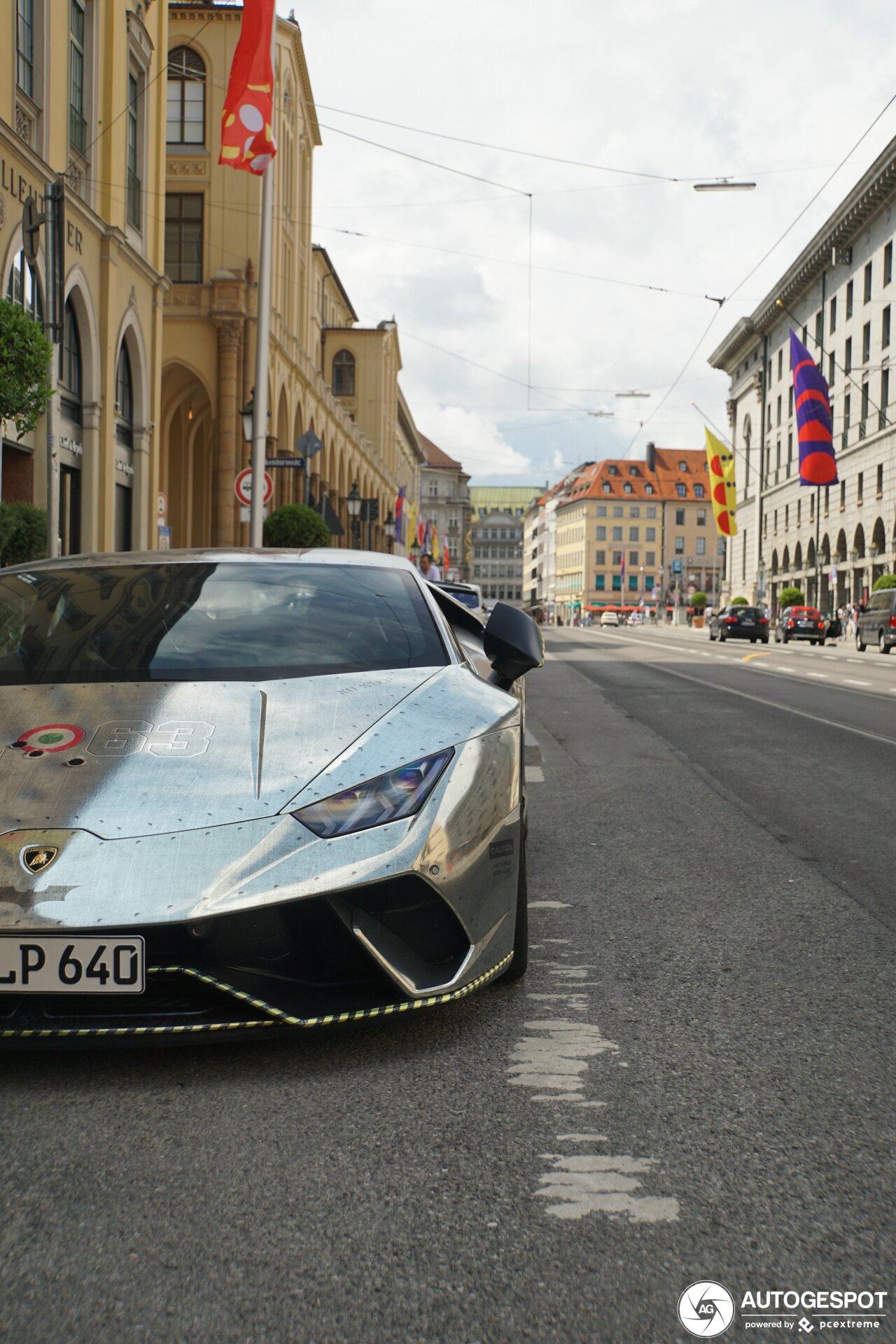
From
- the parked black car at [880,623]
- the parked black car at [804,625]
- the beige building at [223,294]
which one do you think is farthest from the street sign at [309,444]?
the parked black car at [804,625]

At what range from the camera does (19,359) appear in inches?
441

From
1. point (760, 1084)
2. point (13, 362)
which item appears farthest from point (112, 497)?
point (760, 1084)

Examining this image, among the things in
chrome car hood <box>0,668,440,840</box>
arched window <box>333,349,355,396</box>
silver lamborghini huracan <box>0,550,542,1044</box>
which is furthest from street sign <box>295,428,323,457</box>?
arched window <box>333,349,355,396</box>

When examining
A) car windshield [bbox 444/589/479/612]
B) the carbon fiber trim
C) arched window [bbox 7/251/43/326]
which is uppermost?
arched window [bbox 7/251/43/326]

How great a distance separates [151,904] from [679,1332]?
55.4 inches

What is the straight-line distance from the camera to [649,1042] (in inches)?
130

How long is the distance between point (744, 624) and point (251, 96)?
34910 mm

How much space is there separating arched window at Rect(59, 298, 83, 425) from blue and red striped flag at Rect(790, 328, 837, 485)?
3545 cm

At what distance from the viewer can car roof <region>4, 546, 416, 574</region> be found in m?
4.61

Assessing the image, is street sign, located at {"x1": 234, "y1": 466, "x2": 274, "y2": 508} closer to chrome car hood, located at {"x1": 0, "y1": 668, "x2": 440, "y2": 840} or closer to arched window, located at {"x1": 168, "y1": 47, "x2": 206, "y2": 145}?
chrome car hood, located at {"x1": 0, "y1": 668, "x2": 440, "y2": 840}

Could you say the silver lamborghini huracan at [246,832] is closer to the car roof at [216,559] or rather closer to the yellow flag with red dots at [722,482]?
the car roof at [216,559]

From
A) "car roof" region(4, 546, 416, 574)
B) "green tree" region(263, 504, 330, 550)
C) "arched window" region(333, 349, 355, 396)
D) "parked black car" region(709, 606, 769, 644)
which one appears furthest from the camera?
"arched window" region(333, 349, 355, 396)

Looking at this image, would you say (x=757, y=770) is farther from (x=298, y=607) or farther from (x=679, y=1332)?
(x=679, y=1332)

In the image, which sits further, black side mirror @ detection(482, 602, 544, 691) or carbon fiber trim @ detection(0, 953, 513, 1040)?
black side mirror @ detection(482, 602, 544, 691)
